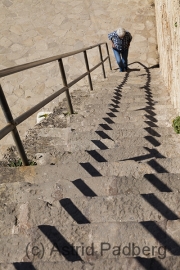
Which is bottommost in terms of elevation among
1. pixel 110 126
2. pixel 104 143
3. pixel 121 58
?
pixel 121 58

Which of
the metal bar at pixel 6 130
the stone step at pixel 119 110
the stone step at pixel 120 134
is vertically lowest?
the stone step at pixel 119 110

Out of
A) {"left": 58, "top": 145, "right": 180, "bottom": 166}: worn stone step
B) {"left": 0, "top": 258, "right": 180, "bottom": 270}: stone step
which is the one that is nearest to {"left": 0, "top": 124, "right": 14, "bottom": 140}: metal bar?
{"left": 58, "top": 145, "right": 180, "bottom": 166}: worn stone step

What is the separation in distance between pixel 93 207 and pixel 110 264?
368 mm

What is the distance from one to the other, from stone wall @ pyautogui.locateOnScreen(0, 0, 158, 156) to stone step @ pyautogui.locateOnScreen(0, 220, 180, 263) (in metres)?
6.12

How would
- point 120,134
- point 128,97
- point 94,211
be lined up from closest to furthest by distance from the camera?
point 94,211, point 120,134, point 128,97

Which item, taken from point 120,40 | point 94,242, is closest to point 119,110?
point 94,242

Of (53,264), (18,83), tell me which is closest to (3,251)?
(53,264)

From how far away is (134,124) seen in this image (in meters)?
3.23

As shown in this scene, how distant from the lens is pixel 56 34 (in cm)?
876

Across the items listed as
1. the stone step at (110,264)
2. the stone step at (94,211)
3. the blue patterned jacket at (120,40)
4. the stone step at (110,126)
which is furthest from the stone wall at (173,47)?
the stone step at (110,264)

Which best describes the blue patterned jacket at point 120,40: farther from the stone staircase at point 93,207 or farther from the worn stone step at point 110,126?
the stone staircase at point 93,207

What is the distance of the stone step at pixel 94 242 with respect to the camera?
4.35 ft

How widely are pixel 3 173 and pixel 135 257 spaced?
1119mm

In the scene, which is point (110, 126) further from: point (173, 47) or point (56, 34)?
point (56, 34)
